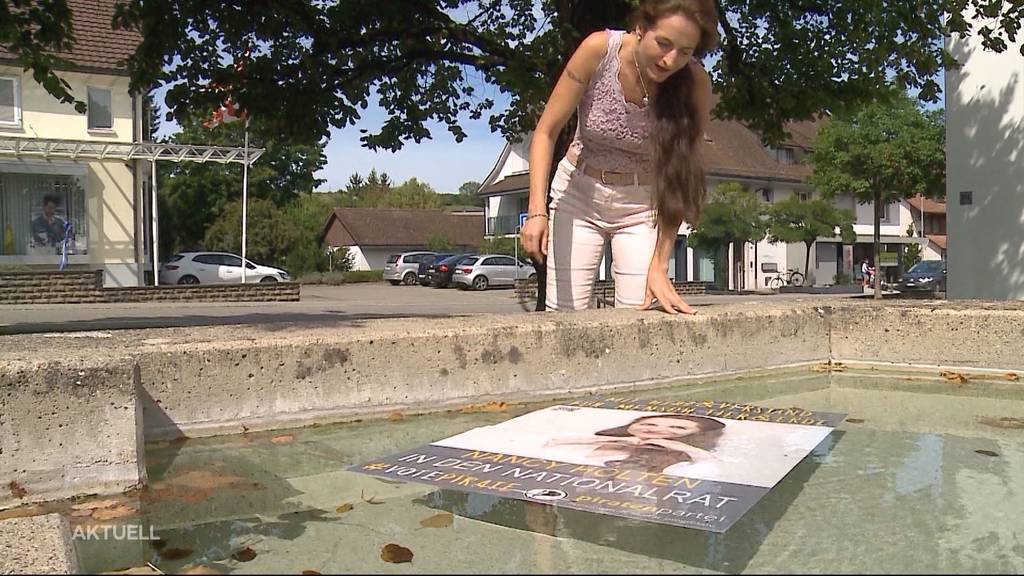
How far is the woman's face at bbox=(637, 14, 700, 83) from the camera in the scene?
3426 mm

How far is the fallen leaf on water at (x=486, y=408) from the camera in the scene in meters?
3.47

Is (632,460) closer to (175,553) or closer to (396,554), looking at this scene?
(396,554)

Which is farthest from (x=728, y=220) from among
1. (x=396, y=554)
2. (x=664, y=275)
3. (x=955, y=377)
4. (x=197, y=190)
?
(x=396, y=554)

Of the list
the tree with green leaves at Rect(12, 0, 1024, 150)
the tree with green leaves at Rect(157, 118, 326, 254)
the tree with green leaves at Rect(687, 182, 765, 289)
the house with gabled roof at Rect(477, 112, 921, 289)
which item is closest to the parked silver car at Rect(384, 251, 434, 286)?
the house with gabled roof at Rect(477, 112, 921, 289)

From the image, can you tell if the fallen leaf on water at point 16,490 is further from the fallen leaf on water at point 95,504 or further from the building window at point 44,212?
the building window at point 44,212

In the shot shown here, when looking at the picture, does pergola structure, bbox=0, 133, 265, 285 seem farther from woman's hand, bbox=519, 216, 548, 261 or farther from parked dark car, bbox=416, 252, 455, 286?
woman's hand, bbox=519, 216, 548, 261

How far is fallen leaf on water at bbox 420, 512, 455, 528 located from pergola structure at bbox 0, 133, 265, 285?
22.5 meters

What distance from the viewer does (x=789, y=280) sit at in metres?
42.4

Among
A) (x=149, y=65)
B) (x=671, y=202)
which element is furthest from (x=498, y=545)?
(x=149, y=65)

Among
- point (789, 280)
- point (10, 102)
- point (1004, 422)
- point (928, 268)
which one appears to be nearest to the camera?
point (1004, 422)

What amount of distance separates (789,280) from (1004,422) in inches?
1608

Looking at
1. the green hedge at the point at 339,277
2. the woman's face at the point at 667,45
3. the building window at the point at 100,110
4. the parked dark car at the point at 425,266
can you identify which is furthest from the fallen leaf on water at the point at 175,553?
the green hedge at the point at 339,277

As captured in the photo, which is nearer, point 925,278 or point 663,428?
point 663,428

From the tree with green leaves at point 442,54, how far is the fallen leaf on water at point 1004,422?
6062 mm
